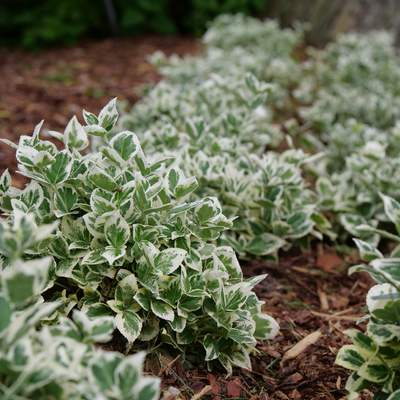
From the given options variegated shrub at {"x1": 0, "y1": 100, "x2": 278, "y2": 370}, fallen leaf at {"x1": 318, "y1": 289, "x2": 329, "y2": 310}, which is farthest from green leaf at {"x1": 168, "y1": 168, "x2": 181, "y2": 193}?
fallen leaf at {"x1": 318, "y1": 289, "x2": 329, "y2": 310}

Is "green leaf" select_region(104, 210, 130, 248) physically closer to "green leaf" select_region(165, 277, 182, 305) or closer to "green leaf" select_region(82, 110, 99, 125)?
"green leaf" select_region(165, 277, 182, 305)

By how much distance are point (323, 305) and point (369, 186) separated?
870mm

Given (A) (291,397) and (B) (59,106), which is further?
(B) (59,106)

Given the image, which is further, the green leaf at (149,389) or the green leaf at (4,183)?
the green leaf at (4,183)

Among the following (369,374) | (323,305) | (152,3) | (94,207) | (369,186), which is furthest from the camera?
(152,3)

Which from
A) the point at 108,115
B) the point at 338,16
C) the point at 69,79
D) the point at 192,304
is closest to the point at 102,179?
the point at 108,115

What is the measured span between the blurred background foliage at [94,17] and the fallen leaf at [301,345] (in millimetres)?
5795

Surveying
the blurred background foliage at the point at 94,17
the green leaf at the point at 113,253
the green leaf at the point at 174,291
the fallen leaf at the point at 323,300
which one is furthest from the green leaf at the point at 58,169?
the blurred background foliage at the point at 94,17

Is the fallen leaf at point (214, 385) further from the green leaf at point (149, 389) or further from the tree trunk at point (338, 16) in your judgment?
the tree trunk at point (338, 16)

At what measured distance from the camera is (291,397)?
1479 mm

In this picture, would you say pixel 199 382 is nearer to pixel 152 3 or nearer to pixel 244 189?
pixel 244 189

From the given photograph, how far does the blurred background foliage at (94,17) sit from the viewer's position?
6.16 metres

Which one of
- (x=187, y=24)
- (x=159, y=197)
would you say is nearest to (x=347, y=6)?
(x=187, y=24)

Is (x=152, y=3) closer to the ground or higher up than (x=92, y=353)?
higher up
